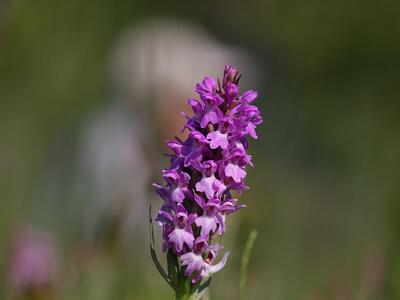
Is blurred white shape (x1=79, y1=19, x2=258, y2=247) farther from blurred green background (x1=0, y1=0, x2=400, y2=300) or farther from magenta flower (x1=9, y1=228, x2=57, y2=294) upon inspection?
magenta flower (x1=9, y1=228, x2=57, y2=294)

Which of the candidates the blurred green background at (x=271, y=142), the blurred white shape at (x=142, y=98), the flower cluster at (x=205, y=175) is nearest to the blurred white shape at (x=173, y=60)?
the blurred white shape at (x=142, y=98)

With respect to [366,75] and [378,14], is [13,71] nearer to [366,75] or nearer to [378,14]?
[366,75]

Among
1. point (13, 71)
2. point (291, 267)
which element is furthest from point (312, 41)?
point (291, 267)

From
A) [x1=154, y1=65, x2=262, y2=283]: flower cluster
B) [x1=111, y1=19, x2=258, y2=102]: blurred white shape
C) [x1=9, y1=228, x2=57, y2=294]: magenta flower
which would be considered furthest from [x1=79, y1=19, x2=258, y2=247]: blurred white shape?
[x1=154, y1=65, x2=262, y2=283]: flower cluster

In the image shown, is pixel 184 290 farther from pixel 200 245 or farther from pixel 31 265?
pixel 31 265

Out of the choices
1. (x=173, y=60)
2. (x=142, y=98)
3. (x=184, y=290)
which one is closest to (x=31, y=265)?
(x=184, y=290)

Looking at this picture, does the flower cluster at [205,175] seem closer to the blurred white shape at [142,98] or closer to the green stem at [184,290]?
the green stem at [184,290]
